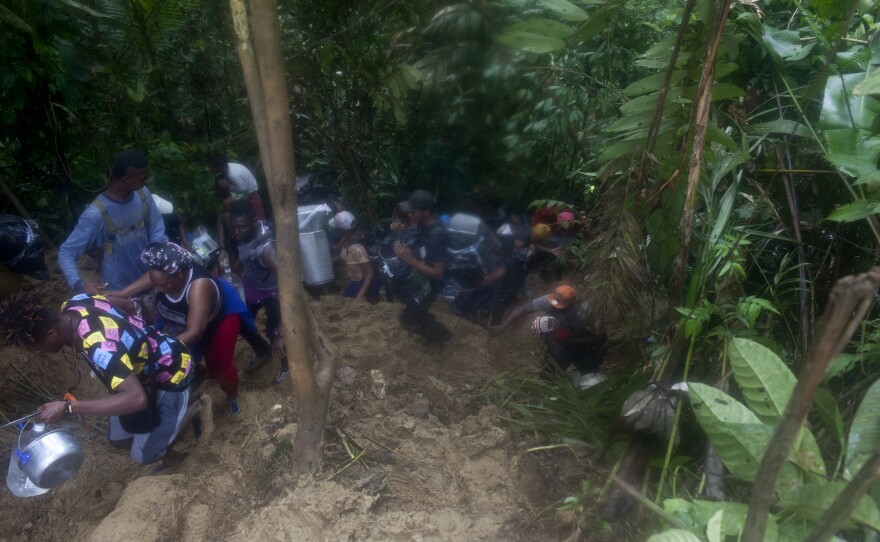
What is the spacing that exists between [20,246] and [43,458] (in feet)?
10.1

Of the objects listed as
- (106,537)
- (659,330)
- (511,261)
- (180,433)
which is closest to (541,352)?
(511,261)

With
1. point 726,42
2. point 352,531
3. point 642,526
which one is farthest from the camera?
point 352,531

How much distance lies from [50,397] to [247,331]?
1489 mm

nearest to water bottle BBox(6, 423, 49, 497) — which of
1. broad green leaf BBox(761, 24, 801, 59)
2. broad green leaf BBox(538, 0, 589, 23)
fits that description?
broad green leaf BBox(538, 0, 589, 23)

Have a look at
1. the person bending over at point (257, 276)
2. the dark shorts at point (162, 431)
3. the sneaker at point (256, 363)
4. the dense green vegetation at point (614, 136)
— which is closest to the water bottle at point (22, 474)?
the dark shorts at point (162, 431)

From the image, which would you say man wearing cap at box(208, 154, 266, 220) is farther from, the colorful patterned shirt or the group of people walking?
the colorful patterned shirt

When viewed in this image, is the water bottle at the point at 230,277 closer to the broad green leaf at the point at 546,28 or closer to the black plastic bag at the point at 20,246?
the black plastic bag at the point at 20,246

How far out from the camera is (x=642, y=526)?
2.40 metres

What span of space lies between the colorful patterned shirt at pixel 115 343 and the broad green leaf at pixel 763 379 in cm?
271

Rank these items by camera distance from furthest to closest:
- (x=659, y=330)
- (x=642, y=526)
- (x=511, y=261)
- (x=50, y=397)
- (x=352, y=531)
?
1. (x=511, y=261)
2. (x=50, y=397)
3. (x=659, y=330)
4. (x=352, y=531)
5. (x=642, y=526)

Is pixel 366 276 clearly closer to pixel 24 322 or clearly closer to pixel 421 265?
pixel 421 265

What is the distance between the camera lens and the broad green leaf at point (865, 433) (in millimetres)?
1364

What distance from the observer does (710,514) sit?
1502 mm

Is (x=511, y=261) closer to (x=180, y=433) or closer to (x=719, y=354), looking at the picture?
(x=719, y=354)
